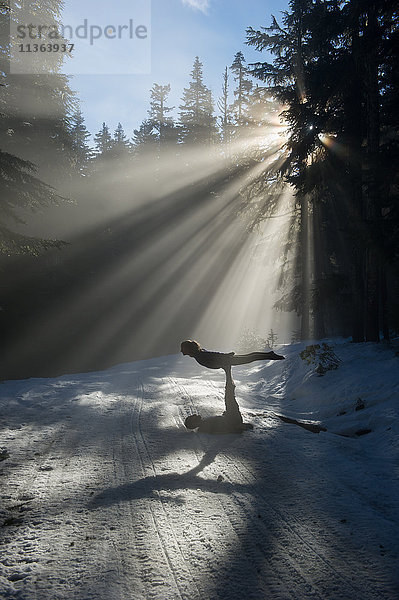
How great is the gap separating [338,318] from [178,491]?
23616mm

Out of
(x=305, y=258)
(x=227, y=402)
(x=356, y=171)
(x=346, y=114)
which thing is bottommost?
(x=227, y=402)

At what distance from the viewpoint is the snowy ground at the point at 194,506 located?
2447 millimetres

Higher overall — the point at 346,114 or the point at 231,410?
the point at 346,114

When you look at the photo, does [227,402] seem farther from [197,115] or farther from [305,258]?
[197,115]

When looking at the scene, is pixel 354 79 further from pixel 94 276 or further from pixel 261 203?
pixel 94 276

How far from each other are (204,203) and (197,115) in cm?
1344

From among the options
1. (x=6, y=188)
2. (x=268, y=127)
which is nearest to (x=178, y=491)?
(x=6, y=188)

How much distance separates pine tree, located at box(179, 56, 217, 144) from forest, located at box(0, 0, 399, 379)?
0.81 feet

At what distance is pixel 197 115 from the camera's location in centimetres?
4175

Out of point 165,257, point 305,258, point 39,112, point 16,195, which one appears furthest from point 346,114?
point 165,257

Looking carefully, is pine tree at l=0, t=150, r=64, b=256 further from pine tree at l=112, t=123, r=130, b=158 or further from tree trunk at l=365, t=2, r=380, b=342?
pine tree at l=112, t=123, r=130, b=158

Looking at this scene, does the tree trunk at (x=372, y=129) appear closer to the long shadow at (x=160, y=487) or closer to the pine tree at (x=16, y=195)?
the long shadow at (x=160, y=487)

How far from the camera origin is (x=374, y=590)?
7.80ft

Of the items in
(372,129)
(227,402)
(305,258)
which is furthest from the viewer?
(305,258)
